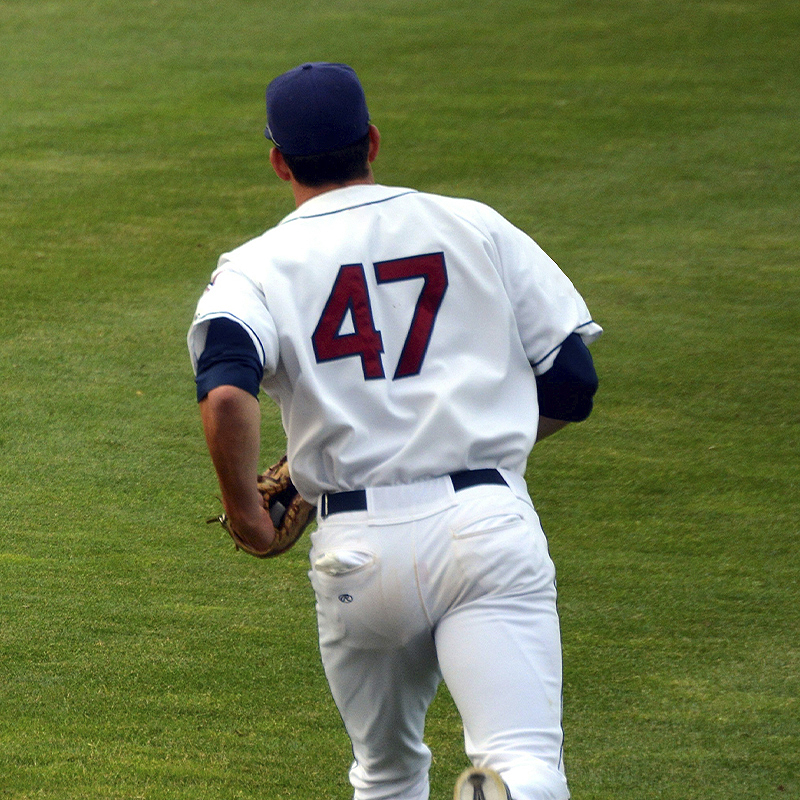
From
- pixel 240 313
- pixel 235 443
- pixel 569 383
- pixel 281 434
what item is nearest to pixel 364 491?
pixel 235 443

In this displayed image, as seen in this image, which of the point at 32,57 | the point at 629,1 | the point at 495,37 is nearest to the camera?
the point at 32,57

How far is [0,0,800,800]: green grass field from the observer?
353cm

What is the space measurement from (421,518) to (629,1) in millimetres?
12993

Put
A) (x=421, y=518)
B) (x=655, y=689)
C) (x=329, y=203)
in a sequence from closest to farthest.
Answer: (x=421, y=518) < (x=329, y=203) < (x=655, y=689)

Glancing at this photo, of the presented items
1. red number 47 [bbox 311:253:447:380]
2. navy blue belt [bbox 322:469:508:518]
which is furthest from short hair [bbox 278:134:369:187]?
navy blue belt [bbox 322:469:508:518]

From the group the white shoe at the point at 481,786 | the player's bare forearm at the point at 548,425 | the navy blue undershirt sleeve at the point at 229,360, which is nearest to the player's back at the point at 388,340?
the navy blue undershirt sleeve at the point at 229,360

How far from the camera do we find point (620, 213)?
852cm

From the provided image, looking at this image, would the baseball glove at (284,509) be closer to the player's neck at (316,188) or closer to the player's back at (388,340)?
the player's back at (388,340)

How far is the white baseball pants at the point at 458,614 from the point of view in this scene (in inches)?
89.5

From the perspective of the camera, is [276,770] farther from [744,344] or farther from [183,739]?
[744,344]

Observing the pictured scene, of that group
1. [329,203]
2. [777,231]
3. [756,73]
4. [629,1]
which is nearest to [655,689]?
[329,203]

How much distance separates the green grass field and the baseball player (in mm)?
Result: 1056

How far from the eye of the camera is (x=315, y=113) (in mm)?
2531

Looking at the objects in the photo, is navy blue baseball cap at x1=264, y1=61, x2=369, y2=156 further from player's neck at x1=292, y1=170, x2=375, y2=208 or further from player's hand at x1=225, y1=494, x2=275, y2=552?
player's hand at x1=225, y1=494, x2=275, y2=552
